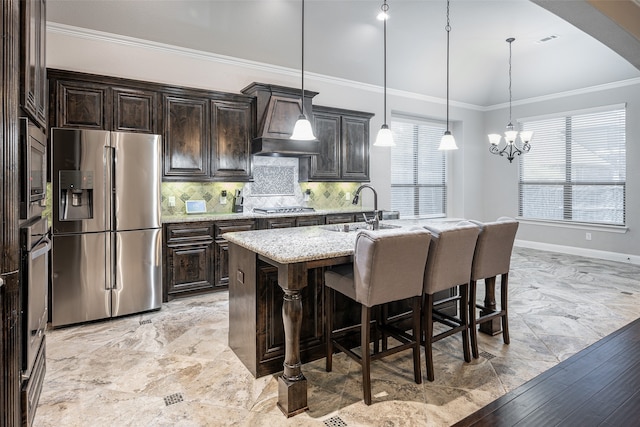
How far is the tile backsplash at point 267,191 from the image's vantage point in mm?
4789

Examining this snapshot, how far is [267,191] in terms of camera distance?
5.46 m

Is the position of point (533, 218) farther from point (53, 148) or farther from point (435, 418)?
point (53, 148)

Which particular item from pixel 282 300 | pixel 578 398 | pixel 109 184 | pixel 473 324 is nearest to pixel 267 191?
pixel 109 184

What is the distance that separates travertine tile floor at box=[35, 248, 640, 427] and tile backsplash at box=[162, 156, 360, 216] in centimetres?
150

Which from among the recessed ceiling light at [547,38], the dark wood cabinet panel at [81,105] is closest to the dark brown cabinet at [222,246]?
the dark wood cabinet panel at [81,105]

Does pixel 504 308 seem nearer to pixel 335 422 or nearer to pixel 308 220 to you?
pixel 335 422

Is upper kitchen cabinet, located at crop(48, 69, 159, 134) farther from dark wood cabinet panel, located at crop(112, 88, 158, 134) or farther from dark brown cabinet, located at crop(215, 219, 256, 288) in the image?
dark brown cabinet, located at crop(215, 219, 256, 288)

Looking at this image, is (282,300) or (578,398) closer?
(578,398)

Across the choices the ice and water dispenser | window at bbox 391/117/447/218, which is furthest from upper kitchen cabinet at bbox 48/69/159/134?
window at bbox 391/117/447/218

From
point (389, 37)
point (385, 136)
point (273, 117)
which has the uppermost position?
point (389, 37)

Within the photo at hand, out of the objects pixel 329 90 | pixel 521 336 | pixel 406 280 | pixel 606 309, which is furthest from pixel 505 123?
pixel 406 280

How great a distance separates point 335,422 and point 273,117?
3766 mm

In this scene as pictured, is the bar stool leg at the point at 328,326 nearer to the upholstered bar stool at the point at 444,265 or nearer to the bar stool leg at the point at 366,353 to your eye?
the bar stool leg at the point at 366,353

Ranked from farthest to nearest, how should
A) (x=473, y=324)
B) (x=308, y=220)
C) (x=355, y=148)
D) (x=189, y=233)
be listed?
(x=355, y=148) < (x=308, y=220) < (x=189, y=233) < (x=473, y=324)
